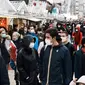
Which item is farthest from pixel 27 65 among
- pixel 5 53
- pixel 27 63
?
pixel 5 53

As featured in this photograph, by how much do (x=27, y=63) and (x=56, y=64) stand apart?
939mm

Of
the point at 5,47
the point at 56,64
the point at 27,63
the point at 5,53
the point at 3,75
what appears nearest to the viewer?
the point at 3,75

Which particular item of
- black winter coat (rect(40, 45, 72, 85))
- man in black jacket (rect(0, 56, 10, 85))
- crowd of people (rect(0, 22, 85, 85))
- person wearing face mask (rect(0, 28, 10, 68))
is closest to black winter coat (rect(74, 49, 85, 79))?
crowd of people (rect(0, 22, 85, 85))

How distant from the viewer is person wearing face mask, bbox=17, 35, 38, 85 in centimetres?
712

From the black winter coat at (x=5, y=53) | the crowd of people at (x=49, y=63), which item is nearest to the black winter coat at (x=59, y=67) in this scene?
the crowd of people at (x=49, y=63)

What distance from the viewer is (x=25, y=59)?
23.3ft

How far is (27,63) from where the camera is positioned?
7.13 metres

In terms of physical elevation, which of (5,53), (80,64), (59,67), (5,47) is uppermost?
(59,67)

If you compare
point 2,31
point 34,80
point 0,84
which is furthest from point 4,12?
point 0,84

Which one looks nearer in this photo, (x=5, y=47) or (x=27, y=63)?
(x=27, y=63)

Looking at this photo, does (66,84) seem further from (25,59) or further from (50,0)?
(50,0)

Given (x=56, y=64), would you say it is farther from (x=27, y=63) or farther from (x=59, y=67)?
(x=27, y=63)

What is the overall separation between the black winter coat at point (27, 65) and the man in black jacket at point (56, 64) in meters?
0.69

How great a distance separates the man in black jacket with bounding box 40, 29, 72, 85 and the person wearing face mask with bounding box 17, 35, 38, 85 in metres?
0.69
